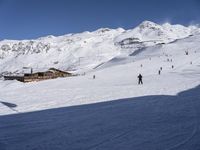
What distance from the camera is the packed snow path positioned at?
39.5 feet

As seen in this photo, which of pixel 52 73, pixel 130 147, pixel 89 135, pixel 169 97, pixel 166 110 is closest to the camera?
pixel 130 147

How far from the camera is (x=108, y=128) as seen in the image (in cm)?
1449

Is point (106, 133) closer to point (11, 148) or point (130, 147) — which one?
Answer: point (130, 147)

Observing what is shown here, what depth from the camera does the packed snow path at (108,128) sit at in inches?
474

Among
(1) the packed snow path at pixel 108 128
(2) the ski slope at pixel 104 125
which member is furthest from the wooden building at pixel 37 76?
Result: (1) the packed snow path at pixel 108 128

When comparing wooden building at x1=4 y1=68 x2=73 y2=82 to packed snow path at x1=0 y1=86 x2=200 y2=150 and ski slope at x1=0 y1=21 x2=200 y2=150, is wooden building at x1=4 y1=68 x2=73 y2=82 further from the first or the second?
packed snow path at x1=0 y1=86 x2=200 y2=150

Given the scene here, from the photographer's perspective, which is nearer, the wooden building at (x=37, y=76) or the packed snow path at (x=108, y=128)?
the packed snow path at (x=108, y=128)

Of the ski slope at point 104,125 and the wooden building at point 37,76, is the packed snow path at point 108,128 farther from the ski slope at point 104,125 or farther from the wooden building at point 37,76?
the wooden building at point 37,76

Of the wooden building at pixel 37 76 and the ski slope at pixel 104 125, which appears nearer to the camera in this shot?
the ski slope at pixel 104 125

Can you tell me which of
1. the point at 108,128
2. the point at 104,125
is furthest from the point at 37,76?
the point at 108,128

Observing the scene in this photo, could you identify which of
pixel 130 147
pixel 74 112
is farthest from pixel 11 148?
pixel 74 112

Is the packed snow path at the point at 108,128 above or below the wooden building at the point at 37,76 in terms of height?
below

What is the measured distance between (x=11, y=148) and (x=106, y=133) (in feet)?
11.4

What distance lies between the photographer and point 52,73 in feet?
245
